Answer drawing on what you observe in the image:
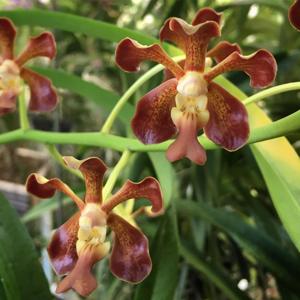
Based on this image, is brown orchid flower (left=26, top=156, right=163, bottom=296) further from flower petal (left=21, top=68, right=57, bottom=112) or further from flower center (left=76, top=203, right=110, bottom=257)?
flower petal (left=21, top=68, right=57, bottom=112)

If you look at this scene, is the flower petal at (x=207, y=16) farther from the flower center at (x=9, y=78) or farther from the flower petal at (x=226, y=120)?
the flower center at (x=9, y=78)

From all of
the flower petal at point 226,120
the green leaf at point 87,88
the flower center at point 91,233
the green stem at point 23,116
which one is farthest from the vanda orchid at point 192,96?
the green leaf at point 87,88

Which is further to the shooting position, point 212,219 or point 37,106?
point 212,219

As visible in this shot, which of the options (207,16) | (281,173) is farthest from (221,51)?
(281,173)

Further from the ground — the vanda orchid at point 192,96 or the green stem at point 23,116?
the vanda orchid at point 192,96

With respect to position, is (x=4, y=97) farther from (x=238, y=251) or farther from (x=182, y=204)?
(x=238, y=251)

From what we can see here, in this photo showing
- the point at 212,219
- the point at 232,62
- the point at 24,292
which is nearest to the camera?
the point at 232,62

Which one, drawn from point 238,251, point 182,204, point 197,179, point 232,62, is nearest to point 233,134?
point 232,62
